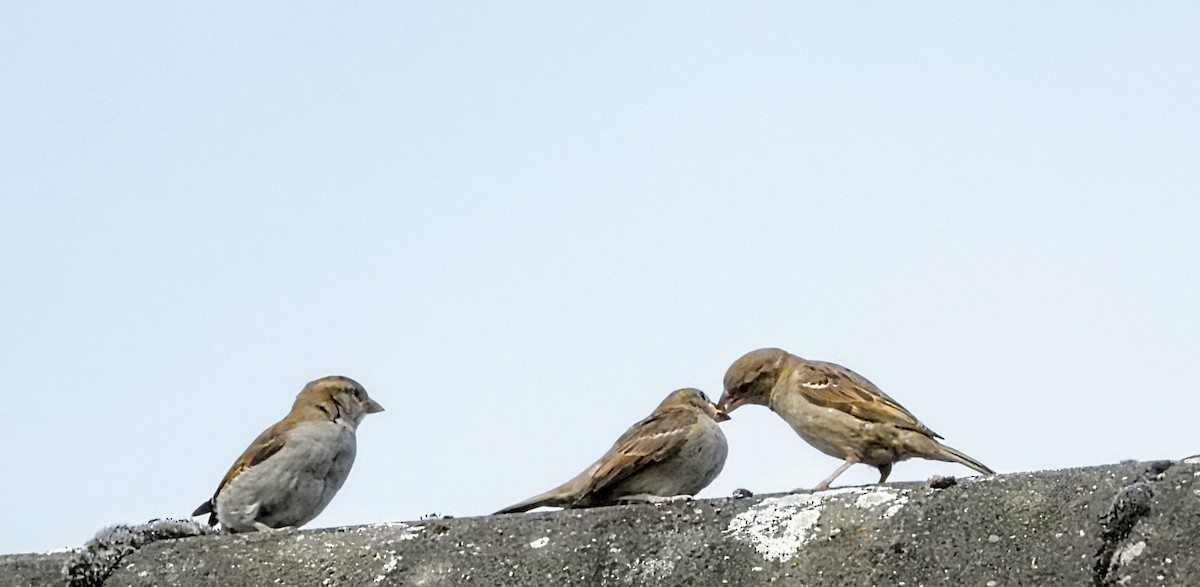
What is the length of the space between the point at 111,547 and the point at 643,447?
1980 millimetres

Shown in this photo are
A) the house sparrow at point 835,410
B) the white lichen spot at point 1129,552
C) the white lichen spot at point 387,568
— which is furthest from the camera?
the house sparrow at point 835,410

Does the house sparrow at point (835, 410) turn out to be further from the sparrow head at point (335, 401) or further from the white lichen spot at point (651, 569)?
the white lichen spot at point (651, 569)

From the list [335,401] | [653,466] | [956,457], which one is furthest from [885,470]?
[335,401]

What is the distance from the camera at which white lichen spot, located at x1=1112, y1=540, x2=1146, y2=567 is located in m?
2.93

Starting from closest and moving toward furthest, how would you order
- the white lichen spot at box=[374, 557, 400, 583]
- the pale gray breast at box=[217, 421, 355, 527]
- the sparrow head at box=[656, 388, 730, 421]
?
the white lichen spot at box=[374, 557, 400, 583], the pale gray breast at box=[217, 421, 355, 527], the sparrow head at box=[656, 388, 730, 421]

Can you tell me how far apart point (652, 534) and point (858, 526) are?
1.51ft

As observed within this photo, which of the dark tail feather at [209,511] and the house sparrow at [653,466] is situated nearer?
the house sparrow at [653,466]

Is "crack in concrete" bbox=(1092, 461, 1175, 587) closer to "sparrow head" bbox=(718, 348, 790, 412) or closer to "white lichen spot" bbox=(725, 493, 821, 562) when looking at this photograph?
"white lichen spot" bbox=(725, 493, 821, 562)

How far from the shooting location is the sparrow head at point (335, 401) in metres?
5.99

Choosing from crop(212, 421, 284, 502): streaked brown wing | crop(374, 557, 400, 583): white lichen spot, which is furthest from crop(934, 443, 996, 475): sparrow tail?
crop(374, 557, 400, 583): white lichen spot

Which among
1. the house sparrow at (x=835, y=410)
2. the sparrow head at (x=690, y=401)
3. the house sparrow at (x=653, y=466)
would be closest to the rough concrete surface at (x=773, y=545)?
the house sparrow at (x=653, y=466)

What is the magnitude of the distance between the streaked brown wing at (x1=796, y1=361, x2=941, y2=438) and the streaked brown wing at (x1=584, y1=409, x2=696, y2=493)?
1.09 m

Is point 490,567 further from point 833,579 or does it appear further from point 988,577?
point 988,577

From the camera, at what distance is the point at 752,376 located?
263 inches
